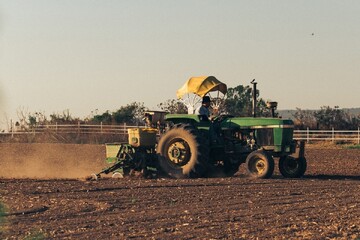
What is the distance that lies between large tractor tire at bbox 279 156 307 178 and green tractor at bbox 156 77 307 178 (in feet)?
0.07

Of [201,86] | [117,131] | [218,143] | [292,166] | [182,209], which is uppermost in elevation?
[201,86]

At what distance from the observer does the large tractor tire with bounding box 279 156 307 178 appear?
17375 mm

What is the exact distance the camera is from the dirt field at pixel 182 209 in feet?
29.4

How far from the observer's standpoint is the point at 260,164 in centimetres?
1645

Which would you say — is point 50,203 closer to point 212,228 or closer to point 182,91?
point 212,228

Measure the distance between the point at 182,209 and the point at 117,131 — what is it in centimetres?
3189

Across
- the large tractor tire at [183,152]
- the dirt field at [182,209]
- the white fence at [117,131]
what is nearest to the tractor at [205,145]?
the large tractor tire at [183,152]

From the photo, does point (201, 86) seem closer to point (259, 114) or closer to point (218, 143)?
point (218, 143)

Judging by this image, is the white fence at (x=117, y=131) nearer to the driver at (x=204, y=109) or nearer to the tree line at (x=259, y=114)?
the tree line at (x=259, y=114)

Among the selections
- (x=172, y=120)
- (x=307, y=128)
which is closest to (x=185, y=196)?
(x=172, y=120)

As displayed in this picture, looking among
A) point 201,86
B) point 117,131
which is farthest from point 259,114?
point 201,86

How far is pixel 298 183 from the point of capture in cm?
1520

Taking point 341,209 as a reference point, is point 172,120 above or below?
above

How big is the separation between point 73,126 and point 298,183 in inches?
1177
